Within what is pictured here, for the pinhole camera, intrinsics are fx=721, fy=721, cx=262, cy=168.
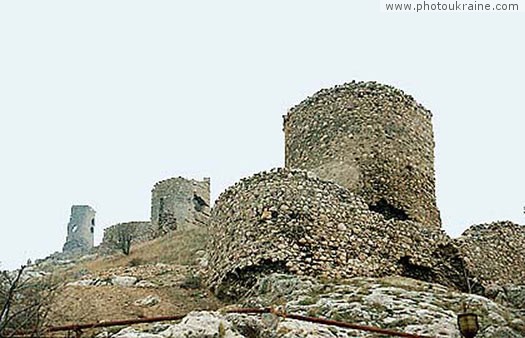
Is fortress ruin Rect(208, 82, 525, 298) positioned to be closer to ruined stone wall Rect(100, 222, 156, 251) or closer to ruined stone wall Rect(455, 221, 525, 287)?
ruined stone wall Rect(455, 221, 525, 287)

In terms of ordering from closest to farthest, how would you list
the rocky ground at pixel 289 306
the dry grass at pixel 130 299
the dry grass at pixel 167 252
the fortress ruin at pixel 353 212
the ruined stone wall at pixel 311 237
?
the rocky ground at pixel 289 306 < the dry grass at pixel 130 299 < the ruined stone wall at pixel 311 237 < the fortress ruin at pixel 353 212 < the dry grass at pixel 167 252

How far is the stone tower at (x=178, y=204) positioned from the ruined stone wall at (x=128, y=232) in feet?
2.78

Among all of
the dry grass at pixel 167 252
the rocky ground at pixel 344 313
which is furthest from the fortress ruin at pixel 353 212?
the dry grass at pixel 167 252

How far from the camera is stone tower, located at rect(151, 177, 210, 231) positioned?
107 feet

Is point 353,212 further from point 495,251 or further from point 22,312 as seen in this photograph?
point 22,312

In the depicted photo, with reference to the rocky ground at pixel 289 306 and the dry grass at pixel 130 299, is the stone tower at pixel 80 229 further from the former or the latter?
the rocky ground at pixel 289 306

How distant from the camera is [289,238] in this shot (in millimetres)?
14219

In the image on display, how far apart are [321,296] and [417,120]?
8079mm

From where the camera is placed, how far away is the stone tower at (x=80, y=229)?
154ft

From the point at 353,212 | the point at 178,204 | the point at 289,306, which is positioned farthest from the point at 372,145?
the point at 178,204

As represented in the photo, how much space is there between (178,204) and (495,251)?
18046 millimetres

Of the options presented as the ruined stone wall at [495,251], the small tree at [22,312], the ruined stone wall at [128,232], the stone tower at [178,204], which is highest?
the stone tower at [178,204]

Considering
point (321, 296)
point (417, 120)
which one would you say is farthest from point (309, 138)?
point (321, 296)

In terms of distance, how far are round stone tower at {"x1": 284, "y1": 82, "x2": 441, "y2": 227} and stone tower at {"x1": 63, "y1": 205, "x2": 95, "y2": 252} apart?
3129 centimetres
